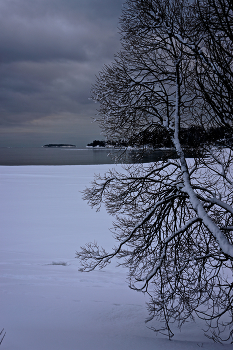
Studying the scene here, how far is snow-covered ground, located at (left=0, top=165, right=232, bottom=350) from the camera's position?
5727mm

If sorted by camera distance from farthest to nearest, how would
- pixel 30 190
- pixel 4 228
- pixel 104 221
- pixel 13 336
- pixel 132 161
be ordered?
pixel 30 190
pixel 104 221
pixel 4 228
pixel 132 161
pixel 13 336

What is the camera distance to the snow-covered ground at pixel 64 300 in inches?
225

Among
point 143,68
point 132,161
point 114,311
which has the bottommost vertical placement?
point 114,311

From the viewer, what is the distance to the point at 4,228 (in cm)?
1409

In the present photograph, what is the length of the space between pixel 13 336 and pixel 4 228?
29.7ft

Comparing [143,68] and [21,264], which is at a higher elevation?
[143,68]

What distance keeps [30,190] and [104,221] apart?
11.1 meters

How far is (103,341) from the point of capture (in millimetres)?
5754

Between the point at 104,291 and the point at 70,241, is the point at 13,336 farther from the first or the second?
the point at 70,241

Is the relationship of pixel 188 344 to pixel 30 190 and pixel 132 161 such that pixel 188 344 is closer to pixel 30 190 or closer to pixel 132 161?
pixel 132 161

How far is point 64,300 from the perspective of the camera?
7.66 m

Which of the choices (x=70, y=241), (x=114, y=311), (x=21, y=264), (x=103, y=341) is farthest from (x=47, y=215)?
(x=103, y=341)

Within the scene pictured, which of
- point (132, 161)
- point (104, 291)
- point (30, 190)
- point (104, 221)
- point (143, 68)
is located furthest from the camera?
point (30, 190)

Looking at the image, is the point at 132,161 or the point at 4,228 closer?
the point at 132,161
